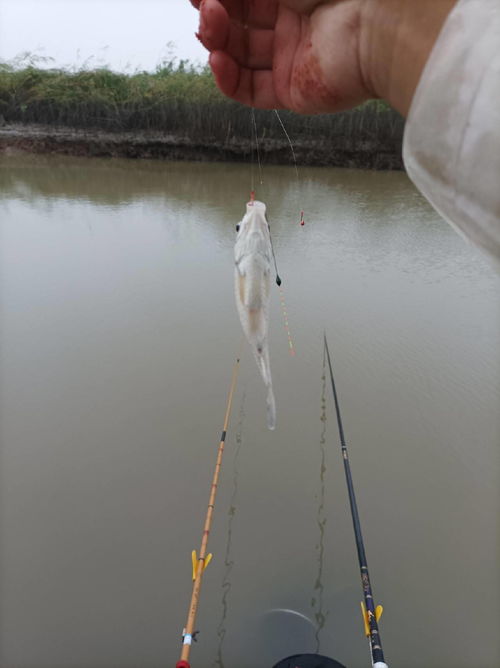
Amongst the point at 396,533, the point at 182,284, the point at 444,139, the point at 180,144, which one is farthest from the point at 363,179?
the point at 444,139

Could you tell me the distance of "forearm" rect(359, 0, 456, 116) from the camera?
1.39 feet

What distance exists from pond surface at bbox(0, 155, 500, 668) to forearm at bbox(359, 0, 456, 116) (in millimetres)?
1610

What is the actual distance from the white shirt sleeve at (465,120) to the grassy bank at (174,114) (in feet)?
32.9

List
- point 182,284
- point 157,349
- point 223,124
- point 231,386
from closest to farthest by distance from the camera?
point 231,386 < point 157,349 < point 182,284 < point 223,124

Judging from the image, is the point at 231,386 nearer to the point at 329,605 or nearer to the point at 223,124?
the point at 329,605

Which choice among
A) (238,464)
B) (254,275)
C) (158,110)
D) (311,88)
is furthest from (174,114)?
(311,88)

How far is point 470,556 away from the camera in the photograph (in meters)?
1.74

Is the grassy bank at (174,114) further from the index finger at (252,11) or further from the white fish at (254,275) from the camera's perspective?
the index finger at (252,11)

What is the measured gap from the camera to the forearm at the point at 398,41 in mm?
425

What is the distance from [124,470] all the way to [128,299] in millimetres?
1749

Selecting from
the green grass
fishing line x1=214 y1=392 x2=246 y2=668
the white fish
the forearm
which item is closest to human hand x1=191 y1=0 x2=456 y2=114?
the forearm

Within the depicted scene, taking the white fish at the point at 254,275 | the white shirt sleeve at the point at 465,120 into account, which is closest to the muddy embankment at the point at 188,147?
the white fish at the point at 254,275

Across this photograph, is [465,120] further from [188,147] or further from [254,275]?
[188,147]

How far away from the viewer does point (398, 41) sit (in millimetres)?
483
